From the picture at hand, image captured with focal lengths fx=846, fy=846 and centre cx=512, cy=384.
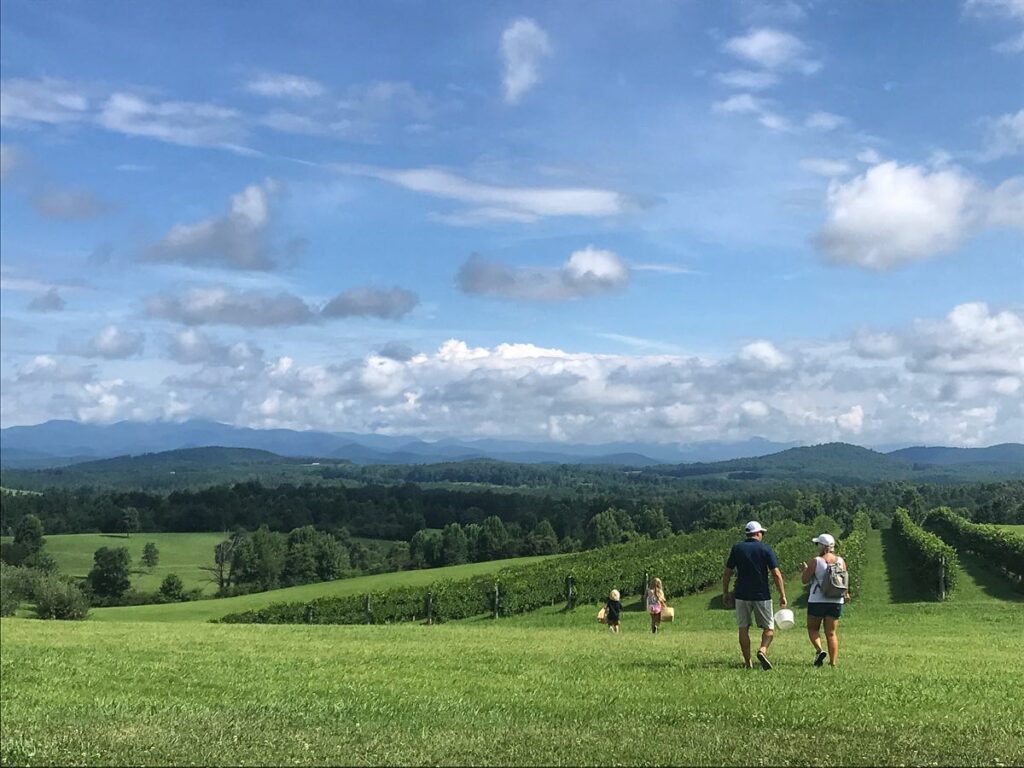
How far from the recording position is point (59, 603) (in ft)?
234

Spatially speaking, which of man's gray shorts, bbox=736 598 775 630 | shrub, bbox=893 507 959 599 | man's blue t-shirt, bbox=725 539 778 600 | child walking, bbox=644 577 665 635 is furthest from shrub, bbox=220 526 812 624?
man's blue t-shirt, bbox=725 539 778 600

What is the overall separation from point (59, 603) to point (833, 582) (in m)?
74.0

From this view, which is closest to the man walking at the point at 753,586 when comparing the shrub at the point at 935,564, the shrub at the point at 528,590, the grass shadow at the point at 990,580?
the shrub at the point at 935,564

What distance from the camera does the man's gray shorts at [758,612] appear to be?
13031mm

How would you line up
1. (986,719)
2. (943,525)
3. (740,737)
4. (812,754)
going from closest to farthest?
(812,754) < (740,737) < (986,719) < (943,525)

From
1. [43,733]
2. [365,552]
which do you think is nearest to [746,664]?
[43,733]

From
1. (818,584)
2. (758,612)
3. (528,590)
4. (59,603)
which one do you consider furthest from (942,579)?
(59,603)

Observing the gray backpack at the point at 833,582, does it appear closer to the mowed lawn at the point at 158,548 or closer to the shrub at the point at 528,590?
the shrub at the point at 528,590

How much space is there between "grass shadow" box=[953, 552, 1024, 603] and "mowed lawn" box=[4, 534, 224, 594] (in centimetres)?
8829

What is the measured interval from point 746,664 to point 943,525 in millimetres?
86922

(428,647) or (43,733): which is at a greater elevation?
(43,733)

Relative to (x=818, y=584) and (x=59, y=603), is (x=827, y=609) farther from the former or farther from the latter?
(x=59, y=603)

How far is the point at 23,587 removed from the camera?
257 ft

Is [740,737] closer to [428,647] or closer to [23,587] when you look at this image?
[428,647]
